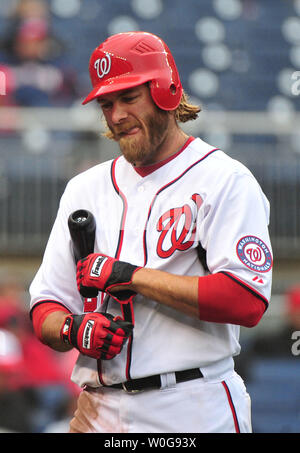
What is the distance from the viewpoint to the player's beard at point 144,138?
251 cm

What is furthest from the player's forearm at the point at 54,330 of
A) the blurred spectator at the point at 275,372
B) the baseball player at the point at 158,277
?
the blurred spectator at the point at 275,372

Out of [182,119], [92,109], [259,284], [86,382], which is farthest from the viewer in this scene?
[92,109]

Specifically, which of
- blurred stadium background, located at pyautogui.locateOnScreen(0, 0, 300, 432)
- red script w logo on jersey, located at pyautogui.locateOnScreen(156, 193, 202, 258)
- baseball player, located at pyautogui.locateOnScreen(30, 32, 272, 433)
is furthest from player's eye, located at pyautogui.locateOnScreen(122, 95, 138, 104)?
blurred stadium background, located at pyautogui.locateOnScreen(0, 0, 300, 432)

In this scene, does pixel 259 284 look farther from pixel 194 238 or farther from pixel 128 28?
pixel 128 28

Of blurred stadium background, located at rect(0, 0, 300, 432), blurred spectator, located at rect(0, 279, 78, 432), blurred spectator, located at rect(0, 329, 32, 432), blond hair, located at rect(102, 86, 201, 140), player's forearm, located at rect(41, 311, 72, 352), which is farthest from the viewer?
blurred stadium background, located at rect(0, 0, 300, 432)

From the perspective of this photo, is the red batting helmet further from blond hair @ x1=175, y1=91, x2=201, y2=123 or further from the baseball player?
blond hair @ x1=175, y1=91, x2=201, y2=123

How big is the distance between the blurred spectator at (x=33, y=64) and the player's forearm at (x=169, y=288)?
16.2ft

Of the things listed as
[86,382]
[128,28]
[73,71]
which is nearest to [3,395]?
[86,382]

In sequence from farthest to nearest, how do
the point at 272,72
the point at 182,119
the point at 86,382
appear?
the point at 272,72 < the point at 182,119 < the point at 86,382

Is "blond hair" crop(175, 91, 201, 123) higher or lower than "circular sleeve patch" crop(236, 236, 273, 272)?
higher

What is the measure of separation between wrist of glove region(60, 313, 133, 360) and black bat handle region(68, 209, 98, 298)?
121 mm

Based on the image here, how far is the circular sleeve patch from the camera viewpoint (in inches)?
Answer: 92.7

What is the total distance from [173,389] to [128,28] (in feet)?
22.6
